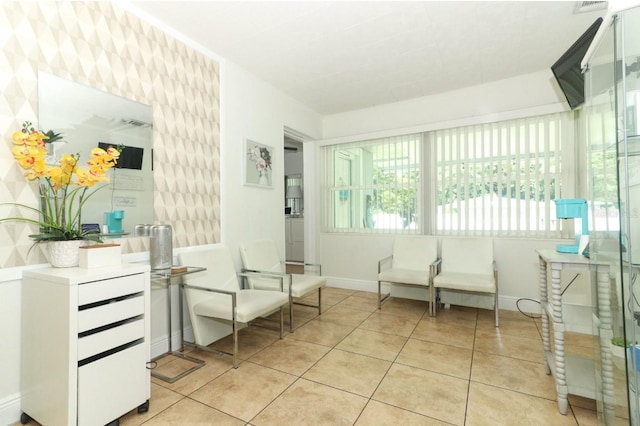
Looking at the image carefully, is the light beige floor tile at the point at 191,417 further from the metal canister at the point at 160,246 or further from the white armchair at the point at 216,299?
the metal canister at the point at 160,246

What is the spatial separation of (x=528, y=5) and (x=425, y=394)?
2.94 meters

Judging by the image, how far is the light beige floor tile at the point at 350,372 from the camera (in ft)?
6.44

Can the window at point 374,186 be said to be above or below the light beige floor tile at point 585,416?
above

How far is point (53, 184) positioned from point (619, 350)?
9.89 feet

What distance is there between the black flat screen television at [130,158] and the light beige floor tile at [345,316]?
91.2 inches

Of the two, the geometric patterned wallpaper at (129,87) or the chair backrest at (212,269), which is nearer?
the geometric patterned wallpaper at (129,87)

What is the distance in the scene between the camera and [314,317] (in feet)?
10.9

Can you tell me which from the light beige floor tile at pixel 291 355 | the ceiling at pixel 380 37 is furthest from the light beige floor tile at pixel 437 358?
the ceiling at pixel 380 37

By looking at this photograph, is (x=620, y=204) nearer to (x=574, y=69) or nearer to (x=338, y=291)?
(x=574, y=69)

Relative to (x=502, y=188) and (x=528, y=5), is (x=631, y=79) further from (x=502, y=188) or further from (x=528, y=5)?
(x=502, y=188)

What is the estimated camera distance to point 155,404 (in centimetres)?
178

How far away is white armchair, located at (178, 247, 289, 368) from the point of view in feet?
7.37

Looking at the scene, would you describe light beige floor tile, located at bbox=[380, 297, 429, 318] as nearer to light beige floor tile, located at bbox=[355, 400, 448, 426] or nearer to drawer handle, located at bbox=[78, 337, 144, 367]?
light beige floor tile, located at bbox=[355, 400, 448, 426]

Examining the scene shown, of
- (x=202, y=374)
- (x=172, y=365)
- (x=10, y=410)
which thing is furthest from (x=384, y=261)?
(x=10, y=410)
